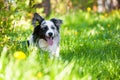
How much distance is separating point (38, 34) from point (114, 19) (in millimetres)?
7280

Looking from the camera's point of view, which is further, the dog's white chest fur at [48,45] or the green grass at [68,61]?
the dog's white chest fur at [48,45]

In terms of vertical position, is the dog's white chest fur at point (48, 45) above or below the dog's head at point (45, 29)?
below

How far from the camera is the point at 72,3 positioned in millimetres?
24406

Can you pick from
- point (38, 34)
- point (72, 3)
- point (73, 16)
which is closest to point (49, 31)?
point (38, 34)

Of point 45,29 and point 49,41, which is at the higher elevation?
point 45,29

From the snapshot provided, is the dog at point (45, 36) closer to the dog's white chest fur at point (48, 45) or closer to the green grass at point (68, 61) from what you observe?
the dog's white chest fur at point (48, 45)

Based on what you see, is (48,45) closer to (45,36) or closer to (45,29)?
(45,36)

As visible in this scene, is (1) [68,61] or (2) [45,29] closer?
(1) [68,61]

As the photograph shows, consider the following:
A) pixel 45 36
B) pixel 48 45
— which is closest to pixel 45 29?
pixel 45 36

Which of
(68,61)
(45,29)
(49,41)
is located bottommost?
(68,61)

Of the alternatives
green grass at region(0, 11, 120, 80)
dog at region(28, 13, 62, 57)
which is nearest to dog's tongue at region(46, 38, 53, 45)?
dog at region(28, 13, 62, 57)

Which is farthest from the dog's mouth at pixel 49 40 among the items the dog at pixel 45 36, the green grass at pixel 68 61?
the green grass at pixel 68 61

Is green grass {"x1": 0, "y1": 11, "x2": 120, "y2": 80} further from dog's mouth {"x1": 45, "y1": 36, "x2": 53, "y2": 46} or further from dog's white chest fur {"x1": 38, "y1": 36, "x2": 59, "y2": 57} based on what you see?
dog's mouth {"x1": 45, "y1": 36, "x2": 53, "y2": 46}

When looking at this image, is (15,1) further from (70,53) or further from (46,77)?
(46,77)
